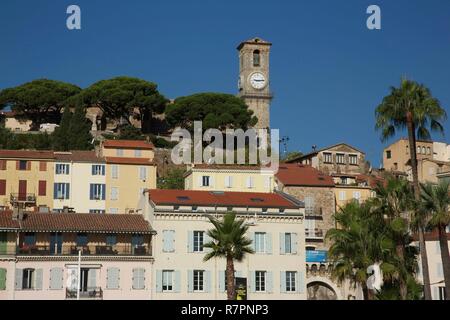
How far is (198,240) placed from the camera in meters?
59.2

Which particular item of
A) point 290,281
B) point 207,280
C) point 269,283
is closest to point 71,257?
point 207,280

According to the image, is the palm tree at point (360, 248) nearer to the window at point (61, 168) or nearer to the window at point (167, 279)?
the window at point (167, 279)

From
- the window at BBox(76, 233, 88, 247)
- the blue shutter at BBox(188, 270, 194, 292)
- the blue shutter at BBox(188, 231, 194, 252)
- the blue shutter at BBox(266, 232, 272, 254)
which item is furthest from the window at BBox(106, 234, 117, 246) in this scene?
the blue shutter at BBox(266, 232, 272, 254)

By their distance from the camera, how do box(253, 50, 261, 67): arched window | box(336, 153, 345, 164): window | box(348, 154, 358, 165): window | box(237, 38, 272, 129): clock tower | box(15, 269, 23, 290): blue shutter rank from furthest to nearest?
box(253, 50, 261, 67): arched window < box(237, 38, 272, 129): clock tower < box(348, 154, 358, 165): window < box(336, 153, 345, 164): window < box(15, 269, 23, 290): blue shutter

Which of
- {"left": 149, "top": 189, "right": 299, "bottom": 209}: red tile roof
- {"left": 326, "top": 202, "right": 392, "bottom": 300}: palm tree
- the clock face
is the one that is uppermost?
the clock face

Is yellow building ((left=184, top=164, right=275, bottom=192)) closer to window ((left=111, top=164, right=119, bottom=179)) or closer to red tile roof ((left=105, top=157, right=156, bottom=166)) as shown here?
red tile roof ((left=105, top=157, right=156, bottom=166))

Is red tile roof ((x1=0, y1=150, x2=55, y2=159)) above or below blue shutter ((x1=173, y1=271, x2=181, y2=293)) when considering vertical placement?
above

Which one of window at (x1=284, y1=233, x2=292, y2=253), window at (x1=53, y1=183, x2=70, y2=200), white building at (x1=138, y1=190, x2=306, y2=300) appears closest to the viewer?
white building at (x1=138, y1=190, x2=306, y2=300)

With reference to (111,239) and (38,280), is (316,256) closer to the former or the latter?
(111,239)

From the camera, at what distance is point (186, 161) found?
98.2 metres

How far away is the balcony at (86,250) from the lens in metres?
57.0

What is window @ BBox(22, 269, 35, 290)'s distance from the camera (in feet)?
183
